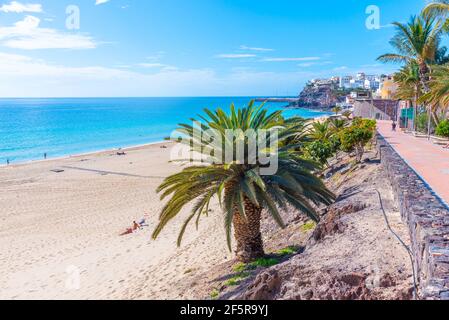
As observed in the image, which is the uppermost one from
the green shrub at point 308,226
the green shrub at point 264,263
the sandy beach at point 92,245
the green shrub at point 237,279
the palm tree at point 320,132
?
the palm tree at point 320,132

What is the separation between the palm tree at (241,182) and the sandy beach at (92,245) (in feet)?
6.22

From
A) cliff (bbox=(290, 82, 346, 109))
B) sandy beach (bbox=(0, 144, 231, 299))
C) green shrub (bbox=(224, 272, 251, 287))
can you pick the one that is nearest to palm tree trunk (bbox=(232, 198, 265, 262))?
green shrub (bbox=(224, 272, 251, 287))

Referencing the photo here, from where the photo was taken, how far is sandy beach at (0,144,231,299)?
391 inches

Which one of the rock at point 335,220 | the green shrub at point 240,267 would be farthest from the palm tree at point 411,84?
the green shrub at point 240,267

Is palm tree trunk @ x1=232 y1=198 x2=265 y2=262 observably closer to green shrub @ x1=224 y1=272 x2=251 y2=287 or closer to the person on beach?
green shrub @ x1=224 y1=272 x2=251 y2=287

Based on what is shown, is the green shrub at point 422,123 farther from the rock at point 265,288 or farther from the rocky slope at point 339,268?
the rock at point 265,288

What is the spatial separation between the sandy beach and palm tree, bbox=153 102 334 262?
1895mm

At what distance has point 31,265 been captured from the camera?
1215cm

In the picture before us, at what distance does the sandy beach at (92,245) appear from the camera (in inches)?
391

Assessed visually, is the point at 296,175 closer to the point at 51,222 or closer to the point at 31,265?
the point at 31,265

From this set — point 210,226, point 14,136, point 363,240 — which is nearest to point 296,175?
point 363,240

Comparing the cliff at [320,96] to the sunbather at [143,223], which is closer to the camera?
the sunbather at [143,223]

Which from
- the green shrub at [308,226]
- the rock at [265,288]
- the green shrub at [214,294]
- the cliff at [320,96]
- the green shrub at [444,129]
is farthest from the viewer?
the cliff at [320,96]

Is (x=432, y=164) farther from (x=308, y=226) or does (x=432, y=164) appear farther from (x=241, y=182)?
(x=241, y=182)
